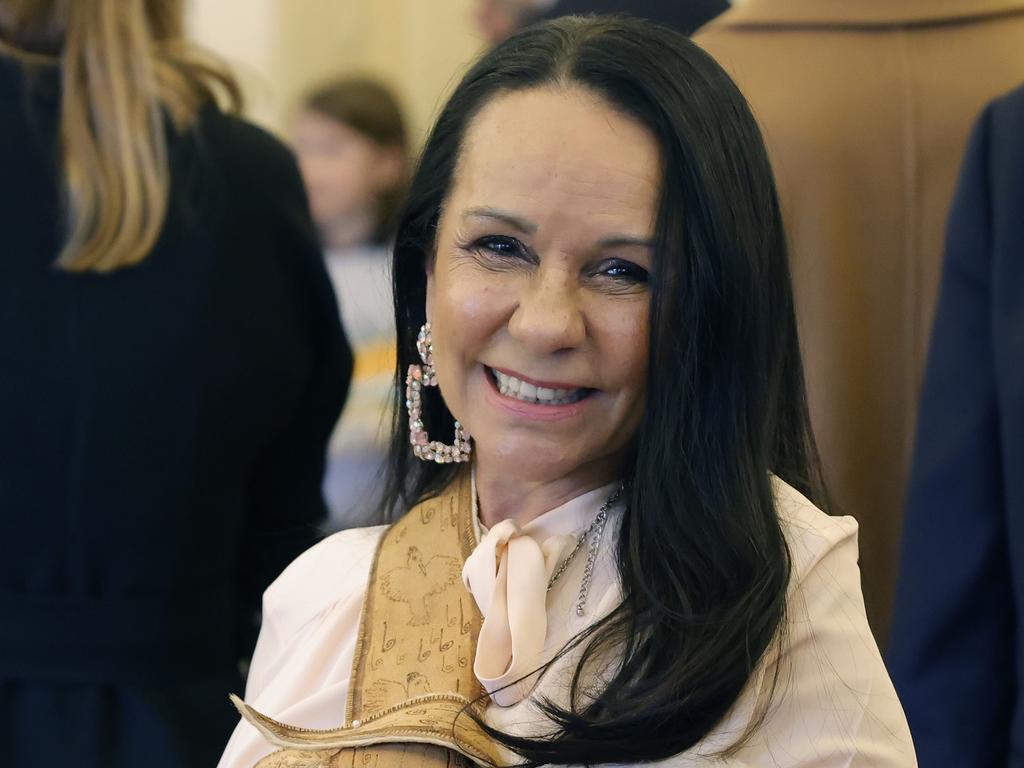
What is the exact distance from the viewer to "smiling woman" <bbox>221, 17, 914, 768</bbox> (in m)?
1.54

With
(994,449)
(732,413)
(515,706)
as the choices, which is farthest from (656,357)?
(994,449)

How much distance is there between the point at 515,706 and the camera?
160cm

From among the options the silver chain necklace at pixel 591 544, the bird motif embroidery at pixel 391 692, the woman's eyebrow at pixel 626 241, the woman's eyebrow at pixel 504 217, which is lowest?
the bird motif embroidery at pixel 391 692

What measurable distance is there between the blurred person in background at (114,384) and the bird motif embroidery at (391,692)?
815 millimetres

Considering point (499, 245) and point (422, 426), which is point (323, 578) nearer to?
point (422, 426)

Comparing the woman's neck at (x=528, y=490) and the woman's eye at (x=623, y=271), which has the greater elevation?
the woman's eye at (x=623, y=271)

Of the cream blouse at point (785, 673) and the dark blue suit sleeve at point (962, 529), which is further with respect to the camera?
the dark blue suit sleeve at point (962, 529)

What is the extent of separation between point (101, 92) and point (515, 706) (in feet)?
3.89

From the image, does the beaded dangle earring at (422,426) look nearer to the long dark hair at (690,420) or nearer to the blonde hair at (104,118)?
the long dark hair at (690,420)

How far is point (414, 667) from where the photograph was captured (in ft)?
5.49

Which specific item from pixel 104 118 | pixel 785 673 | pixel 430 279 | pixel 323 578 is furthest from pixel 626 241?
pixel 104 118

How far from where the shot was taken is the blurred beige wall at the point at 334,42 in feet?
19.3

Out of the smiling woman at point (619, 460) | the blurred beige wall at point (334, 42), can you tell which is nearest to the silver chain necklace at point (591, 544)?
the smiling woman at point (619, 460)

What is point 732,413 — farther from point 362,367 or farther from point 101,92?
point 362,367
